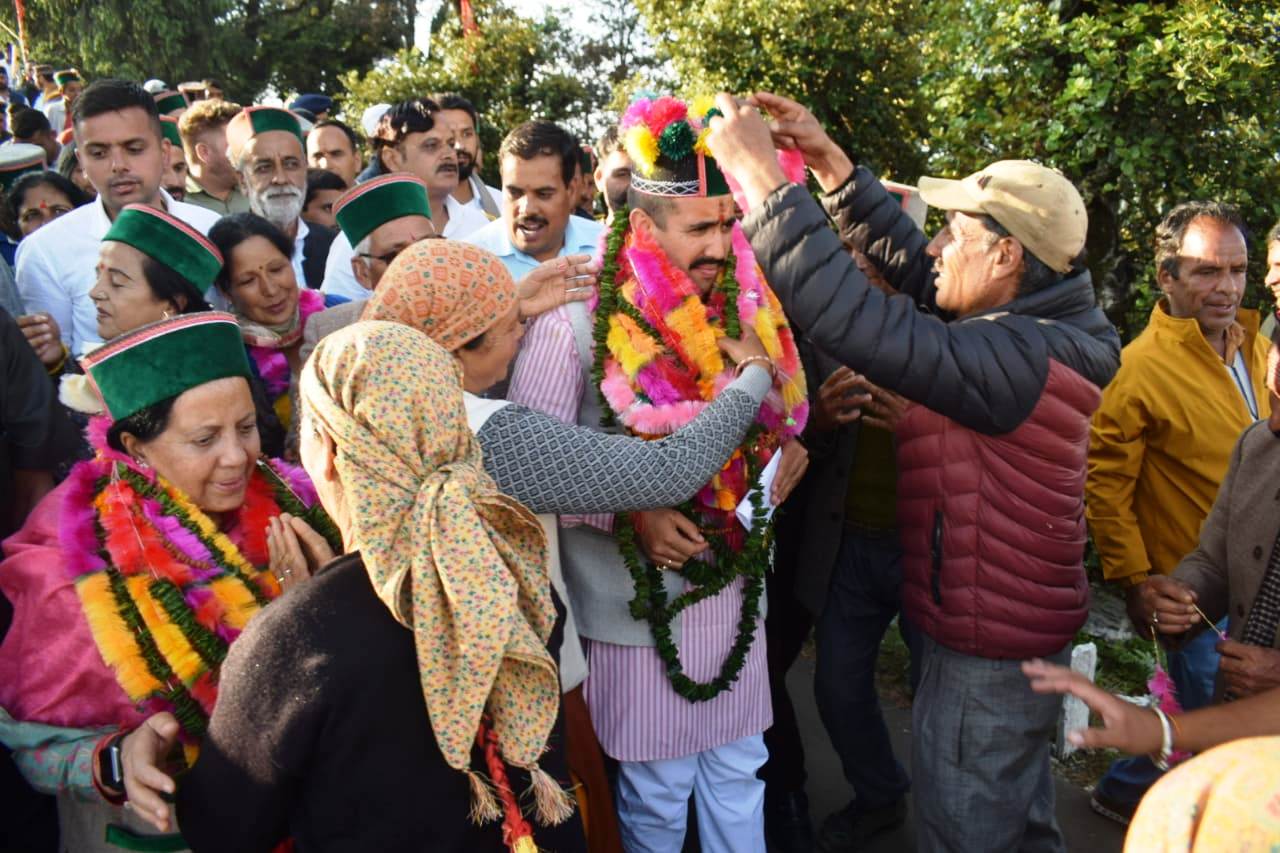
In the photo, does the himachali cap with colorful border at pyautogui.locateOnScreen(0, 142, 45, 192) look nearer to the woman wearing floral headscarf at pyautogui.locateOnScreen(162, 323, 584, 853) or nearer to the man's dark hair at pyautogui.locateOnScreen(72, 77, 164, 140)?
the man's dark hair at pyautogui.locateOnScreen(72, 77, 164, 140)

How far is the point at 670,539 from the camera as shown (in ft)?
8.92

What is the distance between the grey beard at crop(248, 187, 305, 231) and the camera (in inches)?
217

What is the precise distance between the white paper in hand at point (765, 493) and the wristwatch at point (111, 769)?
166cm

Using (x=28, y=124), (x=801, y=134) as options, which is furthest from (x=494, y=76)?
(x=801, y=134)

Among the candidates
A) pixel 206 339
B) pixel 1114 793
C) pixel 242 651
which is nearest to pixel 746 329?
pixel 206 339

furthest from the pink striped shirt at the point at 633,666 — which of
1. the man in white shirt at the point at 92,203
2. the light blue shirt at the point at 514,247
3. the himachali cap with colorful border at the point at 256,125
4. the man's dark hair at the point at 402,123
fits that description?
the himachali cap with colorful border at the point at 256,125

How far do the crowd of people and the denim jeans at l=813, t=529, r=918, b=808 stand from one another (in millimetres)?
19

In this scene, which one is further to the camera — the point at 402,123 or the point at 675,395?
the point at 402,123

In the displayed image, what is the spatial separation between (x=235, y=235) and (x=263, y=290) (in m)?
0.26

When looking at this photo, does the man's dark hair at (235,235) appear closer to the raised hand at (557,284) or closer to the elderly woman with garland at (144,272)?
the elderly woman with garland at (144,272)

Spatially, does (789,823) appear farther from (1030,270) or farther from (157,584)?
(157,584)

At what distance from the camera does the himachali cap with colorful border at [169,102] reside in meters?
9.43

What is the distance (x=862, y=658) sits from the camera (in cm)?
377

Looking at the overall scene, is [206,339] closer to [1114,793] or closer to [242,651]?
[242,651]
